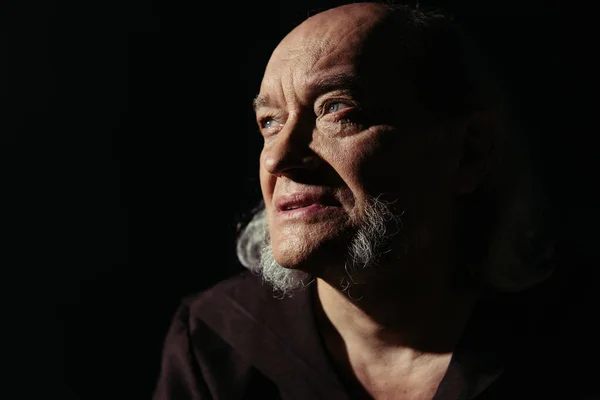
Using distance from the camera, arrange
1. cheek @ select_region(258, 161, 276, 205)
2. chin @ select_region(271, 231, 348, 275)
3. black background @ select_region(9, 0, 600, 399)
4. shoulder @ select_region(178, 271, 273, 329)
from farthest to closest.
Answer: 1. black background @ select_region(9, 0, 600, 399)
2. shoulder @ select_region(178, 271, 273, 329)
3. cheek @ select_region(258, 161, 276, 205)
4. chin @ select_region(271, 231, 348, 275)

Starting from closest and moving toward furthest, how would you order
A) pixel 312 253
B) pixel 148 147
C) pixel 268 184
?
1. pixel 312 253
2. pixel 268 184
3. pixel 148 147

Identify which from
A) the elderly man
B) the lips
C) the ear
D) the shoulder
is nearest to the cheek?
the elderly man

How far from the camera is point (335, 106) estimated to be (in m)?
1.74

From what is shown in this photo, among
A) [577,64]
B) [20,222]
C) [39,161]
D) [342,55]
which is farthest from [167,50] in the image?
[577,64]

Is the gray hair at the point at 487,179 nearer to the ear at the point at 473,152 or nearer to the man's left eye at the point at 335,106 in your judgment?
the ear at the point at 473,152

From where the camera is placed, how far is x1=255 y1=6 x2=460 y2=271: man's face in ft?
5.56

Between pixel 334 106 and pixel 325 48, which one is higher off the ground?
pixel 325 48

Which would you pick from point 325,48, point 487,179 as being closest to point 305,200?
point 325,48

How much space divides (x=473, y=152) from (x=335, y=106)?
475 mm

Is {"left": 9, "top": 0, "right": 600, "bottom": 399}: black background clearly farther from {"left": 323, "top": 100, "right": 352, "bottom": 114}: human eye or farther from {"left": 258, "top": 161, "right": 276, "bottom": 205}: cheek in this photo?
{"left": 323, "top": 100, "right": 352, "bottom": 114}: human eye

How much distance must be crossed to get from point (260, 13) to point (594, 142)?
1.37m

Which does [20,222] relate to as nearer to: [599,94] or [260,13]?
[260,13]

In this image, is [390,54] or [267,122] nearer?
[390,54]

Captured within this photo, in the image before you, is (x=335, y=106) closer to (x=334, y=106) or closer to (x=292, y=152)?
(x=334, y=106)
